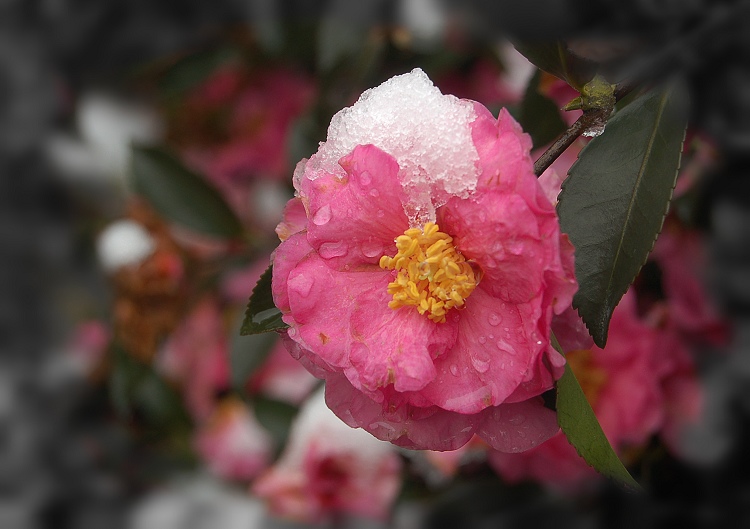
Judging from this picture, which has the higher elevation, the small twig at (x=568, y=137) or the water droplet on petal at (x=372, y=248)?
the small twig at (x=568, y=137)

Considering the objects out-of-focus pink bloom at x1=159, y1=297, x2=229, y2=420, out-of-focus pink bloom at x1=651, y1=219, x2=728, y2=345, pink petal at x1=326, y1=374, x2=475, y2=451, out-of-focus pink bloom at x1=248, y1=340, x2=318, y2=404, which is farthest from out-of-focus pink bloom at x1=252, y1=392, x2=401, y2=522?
pink petal at x1=326, y1=374, x2=475, y2=451

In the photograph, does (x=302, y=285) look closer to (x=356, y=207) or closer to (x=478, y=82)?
(x=356, y=207)

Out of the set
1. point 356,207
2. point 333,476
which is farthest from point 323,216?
point 333,476

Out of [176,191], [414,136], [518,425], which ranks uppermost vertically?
[414,136]

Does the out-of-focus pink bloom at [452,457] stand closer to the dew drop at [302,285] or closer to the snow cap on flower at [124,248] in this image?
the dew drop at [302,285]

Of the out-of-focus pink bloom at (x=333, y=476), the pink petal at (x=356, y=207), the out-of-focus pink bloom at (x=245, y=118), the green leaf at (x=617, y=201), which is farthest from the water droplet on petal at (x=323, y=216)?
the out-of-focus pink bloom at (x=245, y=118)
